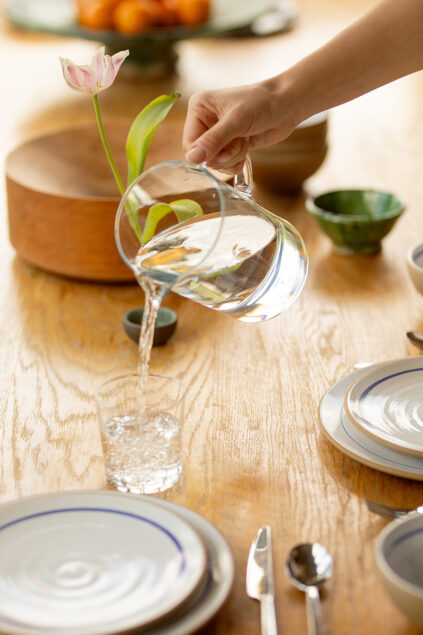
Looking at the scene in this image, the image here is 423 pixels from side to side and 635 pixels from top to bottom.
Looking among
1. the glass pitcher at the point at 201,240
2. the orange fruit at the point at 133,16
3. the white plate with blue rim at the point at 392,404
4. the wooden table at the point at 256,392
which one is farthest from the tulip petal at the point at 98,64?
the orange fruit at the point at 133,16

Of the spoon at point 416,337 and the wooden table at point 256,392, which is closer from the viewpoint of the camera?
the wooden table at point 256,392

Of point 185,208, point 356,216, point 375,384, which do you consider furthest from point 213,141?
point 356,216

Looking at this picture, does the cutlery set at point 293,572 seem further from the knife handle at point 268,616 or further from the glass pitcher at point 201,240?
the glass pitcher at point 201,240

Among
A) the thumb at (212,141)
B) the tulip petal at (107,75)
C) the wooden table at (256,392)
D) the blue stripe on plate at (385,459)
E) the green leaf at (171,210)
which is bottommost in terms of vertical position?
the wooden table at (256,392)

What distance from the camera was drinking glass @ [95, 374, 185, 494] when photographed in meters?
0.83

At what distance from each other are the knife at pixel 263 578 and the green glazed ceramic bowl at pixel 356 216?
72 centimetres

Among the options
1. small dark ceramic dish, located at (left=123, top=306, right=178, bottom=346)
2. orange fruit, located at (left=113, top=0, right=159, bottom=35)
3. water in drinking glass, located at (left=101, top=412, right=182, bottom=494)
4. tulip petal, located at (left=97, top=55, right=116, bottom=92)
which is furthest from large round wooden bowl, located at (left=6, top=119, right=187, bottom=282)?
orange fruit, located at (left=113, top=0, right=159, bottom=35)

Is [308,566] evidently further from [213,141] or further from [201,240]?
[213,141]

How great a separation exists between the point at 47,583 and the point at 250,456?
11.3 inches

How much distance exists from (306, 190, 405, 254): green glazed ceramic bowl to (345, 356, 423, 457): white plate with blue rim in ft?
1.42

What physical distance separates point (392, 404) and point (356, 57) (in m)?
0.41

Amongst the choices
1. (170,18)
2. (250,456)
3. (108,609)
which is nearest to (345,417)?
(250,456)

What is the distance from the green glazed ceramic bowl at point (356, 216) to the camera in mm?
1401

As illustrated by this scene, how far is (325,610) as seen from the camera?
2.30 feet
